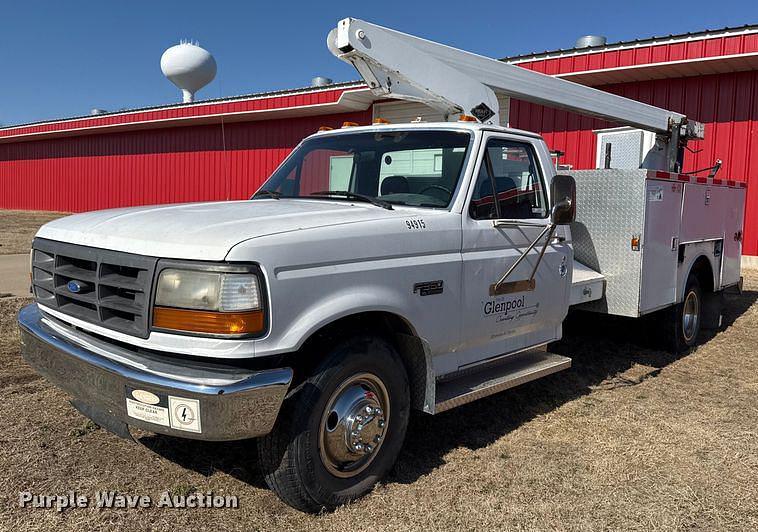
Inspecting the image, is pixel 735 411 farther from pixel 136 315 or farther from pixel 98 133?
pixel 98 133

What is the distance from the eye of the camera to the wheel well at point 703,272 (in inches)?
267

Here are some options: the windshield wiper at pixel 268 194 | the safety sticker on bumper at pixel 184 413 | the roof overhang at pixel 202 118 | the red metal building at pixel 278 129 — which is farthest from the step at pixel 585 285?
the roof overhang at pixel 202 118

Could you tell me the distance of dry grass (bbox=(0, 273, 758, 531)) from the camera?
3.15m

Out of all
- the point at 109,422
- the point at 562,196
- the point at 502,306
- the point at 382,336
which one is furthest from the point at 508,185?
the point at 109,422

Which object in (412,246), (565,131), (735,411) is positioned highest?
(565,131)

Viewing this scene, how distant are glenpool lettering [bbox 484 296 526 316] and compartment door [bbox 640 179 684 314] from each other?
73.5 inches

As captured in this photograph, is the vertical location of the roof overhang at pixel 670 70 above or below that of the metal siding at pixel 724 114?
above

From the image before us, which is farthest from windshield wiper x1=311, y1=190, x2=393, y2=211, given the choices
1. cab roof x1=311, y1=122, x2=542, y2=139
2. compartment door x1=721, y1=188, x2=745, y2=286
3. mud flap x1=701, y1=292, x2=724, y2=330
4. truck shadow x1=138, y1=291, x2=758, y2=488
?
mud flap x1=701, y1=292, x2=724, y2=330

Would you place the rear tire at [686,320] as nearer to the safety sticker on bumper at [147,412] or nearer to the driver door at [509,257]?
the driver door at [509,257]

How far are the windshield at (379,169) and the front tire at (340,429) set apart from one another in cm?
108

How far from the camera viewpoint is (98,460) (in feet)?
12.0

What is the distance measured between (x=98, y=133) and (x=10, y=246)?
482 inches

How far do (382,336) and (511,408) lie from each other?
6.32 ft

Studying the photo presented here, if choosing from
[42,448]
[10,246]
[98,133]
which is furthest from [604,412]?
[98,133]
